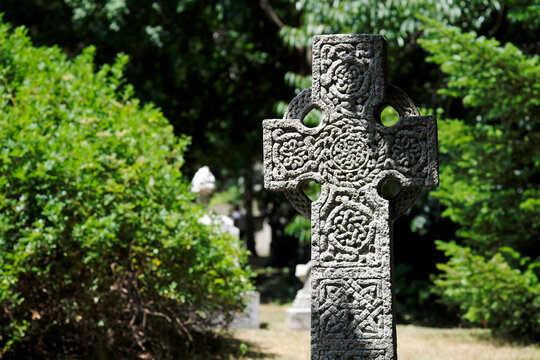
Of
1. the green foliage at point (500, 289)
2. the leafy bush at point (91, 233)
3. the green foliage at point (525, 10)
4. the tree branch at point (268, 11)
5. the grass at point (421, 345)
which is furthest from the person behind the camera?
the tree branch at point (268, 11)

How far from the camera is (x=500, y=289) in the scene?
8.38m

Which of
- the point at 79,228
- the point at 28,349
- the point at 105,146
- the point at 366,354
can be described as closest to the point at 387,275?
the point at 366,354

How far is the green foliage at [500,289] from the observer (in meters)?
8.30

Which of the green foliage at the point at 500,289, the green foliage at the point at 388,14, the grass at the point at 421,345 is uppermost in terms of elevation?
the green foliage at the point at 388,14

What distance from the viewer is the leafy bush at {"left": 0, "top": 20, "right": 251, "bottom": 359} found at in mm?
6699

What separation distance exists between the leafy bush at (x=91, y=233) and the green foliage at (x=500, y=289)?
2.67 m

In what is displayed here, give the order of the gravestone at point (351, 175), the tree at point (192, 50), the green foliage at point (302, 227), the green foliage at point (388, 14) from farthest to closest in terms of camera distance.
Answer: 1. the tree at point (192, 50)
2. the green foliage at point (302, 227)
3. the green foliage at point (388, 14)
4. the gravestone at point (351, 175)

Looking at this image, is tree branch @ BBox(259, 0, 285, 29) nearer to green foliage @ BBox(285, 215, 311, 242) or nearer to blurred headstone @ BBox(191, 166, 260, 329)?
green foliage @ BBox(285, 215, 311, 242)

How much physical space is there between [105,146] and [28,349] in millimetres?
2192

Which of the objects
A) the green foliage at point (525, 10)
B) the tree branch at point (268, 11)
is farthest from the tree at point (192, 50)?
the green foliage at point (525, 10)

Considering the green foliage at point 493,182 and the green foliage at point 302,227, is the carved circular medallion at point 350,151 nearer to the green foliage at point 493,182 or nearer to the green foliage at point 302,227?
the green foliage at point 493,182

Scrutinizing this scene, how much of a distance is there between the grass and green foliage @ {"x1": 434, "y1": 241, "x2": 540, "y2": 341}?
348 mm

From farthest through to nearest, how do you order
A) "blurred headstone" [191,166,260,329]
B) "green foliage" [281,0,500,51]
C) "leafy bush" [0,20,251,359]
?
"green foliage" [281,0,500,51] < "blurred headstone" [191,166,260,329] < "leafy bush" [0,20,251,359]

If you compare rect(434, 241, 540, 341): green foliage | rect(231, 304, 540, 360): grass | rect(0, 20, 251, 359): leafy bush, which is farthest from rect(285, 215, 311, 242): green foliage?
rect(0, 20, 251, 359): leafy bush
